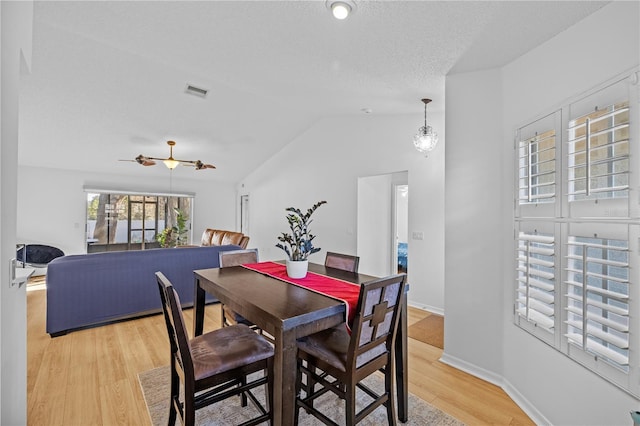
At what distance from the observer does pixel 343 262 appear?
8.44ft

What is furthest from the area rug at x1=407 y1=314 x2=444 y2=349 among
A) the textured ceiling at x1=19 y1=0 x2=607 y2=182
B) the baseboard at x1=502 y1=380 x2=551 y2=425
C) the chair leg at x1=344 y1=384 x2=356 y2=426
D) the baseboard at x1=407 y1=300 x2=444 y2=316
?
the textured ceiling at x1=19 y1=0 x2=607 y2=182

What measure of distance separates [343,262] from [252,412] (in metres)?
1.26

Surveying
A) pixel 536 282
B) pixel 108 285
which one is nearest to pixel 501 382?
pixel 536 282

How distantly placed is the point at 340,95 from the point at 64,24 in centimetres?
278

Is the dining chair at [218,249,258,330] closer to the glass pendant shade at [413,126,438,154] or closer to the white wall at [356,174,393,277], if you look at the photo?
the glass pendant shade at [413,126,438,154]

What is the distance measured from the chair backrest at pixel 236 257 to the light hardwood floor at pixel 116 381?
1.00 meters

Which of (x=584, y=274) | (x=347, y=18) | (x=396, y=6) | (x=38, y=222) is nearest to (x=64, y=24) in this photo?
(x=347, y=18)

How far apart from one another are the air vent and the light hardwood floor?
3.22 m

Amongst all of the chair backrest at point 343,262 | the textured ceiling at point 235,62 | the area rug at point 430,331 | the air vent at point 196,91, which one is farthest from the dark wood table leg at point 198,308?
the air vent at point 196,91

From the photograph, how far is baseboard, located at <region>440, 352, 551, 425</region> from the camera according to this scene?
6.20 ft

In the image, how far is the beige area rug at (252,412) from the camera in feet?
6.15

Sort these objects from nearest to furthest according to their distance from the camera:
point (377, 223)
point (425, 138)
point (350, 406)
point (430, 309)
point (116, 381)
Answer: point (350, 406) < point (116, 381) < point (425, 138) < point (430, 309) < point (377, 223)

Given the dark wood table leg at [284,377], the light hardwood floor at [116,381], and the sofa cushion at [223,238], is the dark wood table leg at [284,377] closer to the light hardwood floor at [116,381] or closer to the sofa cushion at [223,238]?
the light hardwood floor at [116,381]

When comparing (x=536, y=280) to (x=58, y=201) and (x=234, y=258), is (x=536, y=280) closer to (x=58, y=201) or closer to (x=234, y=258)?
(x=234, y=258)
